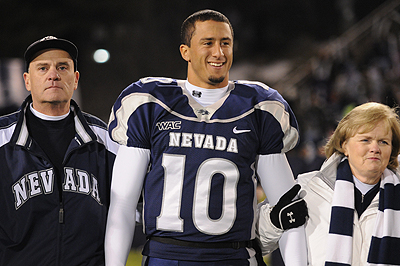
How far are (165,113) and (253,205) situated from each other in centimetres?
45

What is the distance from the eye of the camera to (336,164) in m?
1.82

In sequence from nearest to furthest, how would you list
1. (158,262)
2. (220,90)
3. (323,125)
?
(158,262)
(220,90)
(323,125)

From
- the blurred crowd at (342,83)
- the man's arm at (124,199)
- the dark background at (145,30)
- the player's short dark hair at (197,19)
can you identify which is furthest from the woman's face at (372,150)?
the dark background at (145,30)

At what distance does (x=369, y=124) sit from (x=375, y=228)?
377mm

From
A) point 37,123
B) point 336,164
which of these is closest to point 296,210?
point 336,164

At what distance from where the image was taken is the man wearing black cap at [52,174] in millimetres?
1652

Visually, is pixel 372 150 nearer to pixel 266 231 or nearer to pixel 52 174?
pixel 266 231

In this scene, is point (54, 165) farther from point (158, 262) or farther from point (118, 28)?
point (118, 28)

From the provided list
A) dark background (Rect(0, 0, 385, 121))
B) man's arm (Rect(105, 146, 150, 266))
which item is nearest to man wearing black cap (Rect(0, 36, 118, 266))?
man's arm (Rect(105, 146, 150, 266))

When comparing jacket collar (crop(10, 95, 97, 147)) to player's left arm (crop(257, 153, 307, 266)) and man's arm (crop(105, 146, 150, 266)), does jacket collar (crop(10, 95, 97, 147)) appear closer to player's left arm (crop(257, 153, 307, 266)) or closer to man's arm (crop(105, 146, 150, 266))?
man's arm (crop(105, 146, 150, 266))

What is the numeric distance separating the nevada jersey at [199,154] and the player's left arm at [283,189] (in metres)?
0.04

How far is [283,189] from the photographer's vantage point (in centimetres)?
169

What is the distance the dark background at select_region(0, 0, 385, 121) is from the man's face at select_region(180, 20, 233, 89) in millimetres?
4607

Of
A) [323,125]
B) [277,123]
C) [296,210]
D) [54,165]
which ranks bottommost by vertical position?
[296,210]
